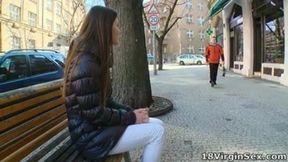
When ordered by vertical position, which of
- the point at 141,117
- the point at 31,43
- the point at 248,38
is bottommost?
the point at 141,117

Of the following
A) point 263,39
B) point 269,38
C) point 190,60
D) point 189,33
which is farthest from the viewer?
point 189,33

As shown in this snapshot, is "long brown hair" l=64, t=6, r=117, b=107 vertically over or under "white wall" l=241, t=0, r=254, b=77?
under

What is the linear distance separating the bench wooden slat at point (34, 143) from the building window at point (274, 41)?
496 inches

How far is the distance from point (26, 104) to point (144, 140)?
1207mm

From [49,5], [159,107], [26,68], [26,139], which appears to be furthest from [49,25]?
[26,139]

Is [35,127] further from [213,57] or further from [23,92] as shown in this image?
[213,57]

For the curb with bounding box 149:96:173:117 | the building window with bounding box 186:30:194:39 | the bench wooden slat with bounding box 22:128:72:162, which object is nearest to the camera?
the bench wooden slat with bounding box 22:128:72:162

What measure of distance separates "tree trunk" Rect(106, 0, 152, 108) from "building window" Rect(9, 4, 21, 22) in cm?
4056

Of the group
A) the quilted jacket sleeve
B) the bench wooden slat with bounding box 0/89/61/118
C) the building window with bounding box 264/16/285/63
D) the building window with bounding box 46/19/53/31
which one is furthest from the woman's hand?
the building window with bounding box 46/19/53/31

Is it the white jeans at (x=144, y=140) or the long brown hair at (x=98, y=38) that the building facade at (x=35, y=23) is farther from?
the white jeans at (x=144, y=140)

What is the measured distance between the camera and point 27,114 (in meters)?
3.99

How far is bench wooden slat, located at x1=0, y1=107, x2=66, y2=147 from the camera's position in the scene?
3.53 m

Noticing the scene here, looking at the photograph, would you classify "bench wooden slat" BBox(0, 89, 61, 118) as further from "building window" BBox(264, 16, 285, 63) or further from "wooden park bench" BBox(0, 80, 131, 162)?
"building window" BBox(264, 16, 285, 63)

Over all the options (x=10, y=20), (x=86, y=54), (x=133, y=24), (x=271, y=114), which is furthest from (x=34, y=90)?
(x=10, y=20)
